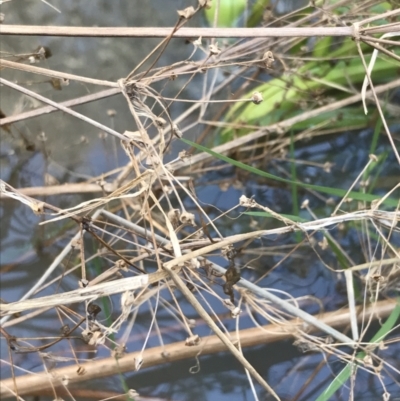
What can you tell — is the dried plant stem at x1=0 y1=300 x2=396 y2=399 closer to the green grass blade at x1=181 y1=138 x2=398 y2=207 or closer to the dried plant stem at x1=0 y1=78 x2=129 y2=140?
the green grass blade at x1=181 y1=138 x2=398 y2=207

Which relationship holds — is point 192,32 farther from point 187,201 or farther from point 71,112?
point 187,201

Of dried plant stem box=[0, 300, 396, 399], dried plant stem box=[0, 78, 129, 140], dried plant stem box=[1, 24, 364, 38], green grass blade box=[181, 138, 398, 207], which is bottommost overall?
dried plant stem box=[0, 300, 396, 399]

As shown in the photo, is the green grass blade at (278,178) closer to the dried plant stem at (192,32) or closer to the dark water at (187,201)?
the dried plant stem at (192,32)

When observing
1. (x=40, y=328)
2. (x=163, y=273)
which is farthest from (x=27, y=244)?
(x=163, y=273)

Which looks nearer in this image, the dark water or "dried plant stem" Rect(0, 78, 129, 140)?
"dried plant stem" Rect(0, 78, 129, 140)

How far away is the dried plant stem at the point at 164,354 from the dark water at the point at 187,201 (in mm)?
36

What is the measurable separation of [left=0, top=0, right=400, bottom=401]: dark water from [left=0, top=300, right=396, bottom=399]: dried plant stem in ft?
0.12

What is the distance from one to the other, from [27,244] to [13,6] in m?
0.44

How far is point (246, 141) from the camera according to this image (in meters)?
0.78

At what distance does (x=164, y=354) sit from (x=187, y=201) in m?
0.29

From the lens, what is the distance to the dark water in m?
0.76

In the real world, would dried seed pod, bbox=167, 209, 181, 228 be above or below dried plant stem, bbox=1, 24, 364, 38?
below

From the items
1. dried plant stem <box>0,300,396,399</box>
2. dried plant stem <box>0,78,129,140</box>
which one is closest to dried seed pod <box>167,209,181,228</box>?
dried plant stem <box>0,78,129,140</box>

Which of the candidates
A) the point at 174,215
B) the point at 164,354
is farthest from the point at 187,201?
the point at 174,215
